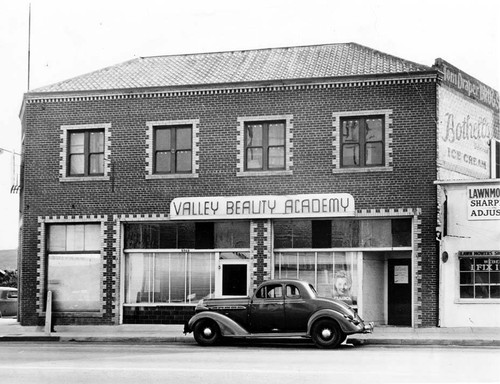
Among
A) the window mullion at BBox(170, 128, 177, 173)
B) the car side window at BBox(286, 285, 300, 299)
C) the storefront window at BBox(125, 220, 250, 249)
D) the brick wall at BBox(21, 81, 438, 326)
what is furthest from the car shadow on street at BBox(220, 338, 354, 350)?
the window mullion at BBox(170, 128, 177, 173)

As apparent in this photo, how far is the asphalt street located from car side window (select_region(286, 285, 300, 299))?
1160mm

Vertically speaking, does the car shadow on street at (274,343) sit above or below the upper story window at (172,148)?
below

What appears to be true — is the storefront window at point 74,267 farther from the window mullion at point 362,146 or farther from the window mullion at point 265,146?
the window mullion at point 362,146

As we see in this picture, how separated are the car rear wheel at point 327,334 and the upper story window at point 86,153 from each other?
10456 mm

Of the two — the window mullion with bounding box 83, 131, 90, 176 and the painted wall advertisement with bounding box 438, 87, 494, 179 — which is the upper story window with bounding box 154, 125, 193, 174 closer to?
the window mullion with bounding box 83, 131, 90, 176

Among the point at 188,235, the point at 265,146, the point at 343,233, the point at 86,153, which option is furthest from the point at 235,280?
the point at 86,153

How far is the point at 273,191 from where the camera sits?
24.6 metres

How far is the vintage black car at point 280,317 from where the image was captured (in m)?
18.3

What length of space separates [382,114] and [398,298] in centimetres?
540

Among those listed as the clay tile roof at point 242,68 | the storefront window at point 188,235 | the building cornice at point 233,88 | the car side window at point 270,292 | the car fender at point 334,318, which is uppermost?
the clay tile roof at point 242,68

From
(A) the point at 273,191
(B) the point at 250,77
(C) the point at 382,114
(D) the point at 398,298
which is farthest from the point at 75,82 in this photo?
(D) the point at 398,298

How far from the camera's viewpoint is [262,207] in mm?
24547

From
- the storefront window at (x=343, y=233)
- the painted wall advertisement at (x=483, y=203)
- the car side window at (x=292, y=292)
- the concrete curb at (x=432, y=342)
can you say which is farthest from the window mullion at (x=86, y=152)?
the painted wall advertisement at (x=483, y=203)

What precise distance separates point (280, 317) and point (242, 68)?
34.3 feet
